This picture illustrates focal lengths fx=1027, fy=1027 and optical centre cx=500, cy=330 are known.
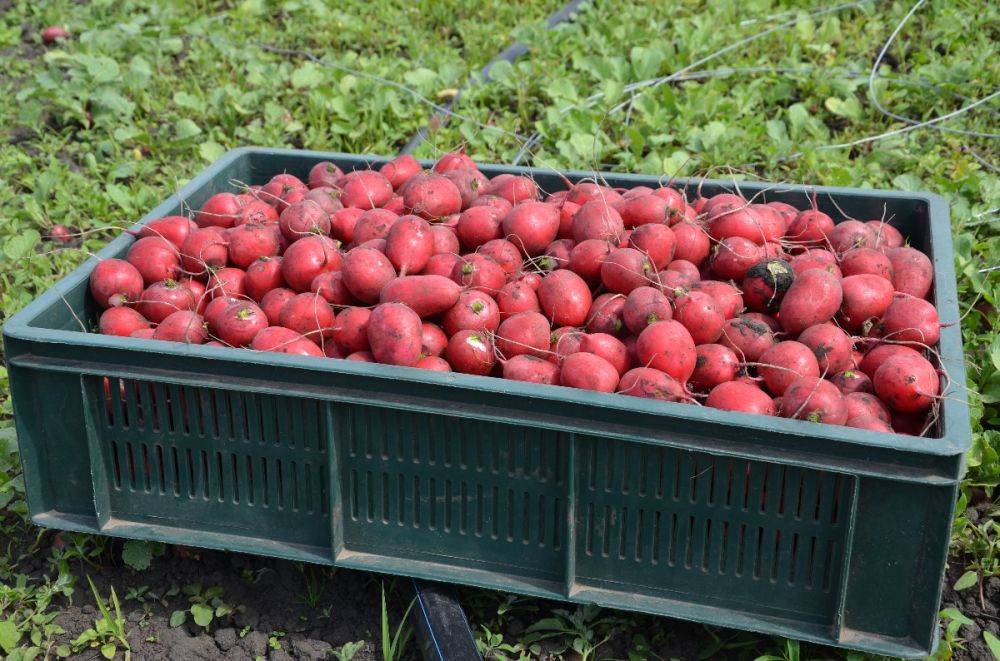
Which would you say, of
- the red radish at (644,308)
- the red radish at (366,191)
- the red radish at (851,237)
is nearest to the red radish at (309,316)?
the red radish at (366,191)

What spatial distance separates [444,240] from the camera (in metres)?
2.85

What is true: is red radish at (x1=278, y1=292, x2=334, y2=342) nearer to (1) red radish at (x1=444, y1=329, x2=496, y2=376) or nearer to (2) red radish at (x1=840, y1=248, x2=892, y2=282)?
(1) red radish at (x1=444, y1=329, x2=496, y2=376)

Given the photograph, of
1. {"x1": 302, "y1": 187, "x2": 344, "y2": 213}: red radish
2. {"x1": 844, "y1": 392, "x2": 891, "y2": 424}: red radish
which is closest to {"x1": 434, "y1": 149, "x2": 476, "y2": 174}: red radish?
{"x1": 302, "y1": 187, "x2": 344, "y2": 213}: red radish

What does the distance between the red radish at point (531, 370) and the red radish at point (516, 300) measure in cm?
23

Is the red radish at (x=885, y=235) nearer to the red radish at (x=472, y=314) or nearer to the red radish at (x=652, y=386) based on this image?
the red radish at (x=652, y=386)

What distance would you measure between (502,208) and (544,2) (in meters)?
3.47

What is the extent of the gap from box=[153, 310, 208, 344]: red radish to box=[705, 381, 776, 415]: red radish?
4.16 feet

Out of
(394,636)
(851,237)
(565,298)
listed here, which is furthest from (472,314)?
(851,237)

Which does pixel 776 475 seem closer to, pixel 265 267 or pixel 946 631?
pixel 946 631

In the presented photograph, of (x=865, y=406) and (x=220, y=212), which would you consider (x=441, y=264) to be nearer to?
(x=220, y=212)

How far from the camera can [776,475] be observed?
206 centimetres

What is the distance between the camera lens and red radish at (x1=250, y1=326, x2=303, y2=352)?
2465mm

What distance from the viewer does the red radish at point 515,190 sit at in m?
3.08

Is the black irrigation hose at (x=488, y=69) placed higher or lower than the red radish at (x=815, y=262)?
higher
